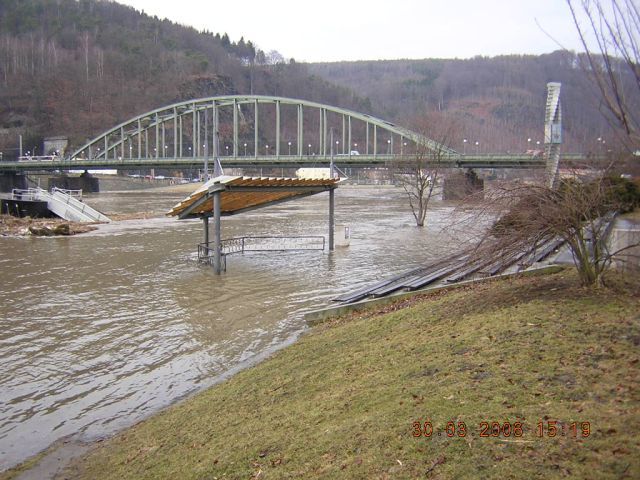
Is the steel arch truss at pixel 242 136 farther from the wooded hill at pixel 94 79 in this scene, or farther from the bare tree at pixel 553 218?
the bare tree at pixel 553 218

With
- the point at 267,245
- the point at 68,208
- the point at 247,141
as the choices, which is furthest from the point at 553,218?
the point at 247,141

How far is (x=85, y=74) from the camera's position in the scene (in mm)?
156000

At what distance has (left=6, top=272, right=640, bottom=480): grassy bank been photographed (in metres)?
4.05

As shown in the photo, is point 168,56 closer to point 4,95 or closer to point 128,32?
point 128,32

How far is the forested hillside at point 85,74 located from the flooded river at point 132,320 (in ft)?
419

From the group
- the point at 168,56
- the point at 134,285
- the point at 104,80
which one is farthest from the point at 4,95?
the point at 134,285

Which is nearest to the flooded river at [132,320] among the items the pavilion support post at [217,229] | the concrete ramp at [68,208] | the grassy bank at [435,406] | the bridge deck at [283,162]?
the pavilion support post at [217,229]

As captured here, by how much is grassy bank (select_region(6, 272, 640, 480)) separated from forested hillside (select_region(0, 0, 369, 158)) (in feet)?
466

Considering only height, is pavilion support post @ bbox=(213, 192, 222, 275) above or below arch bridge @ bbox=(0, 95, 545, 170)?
below

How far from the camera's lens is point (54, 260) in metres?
22.3

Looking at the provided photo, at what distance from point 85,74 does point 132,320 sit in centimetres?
16293

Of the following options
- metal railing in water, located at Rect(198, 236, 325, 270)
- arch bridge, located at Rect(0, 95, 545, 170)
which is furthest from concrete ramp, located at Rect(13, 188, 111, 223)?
metal railing in water, located at Rect(198, 236, 325, 270)
